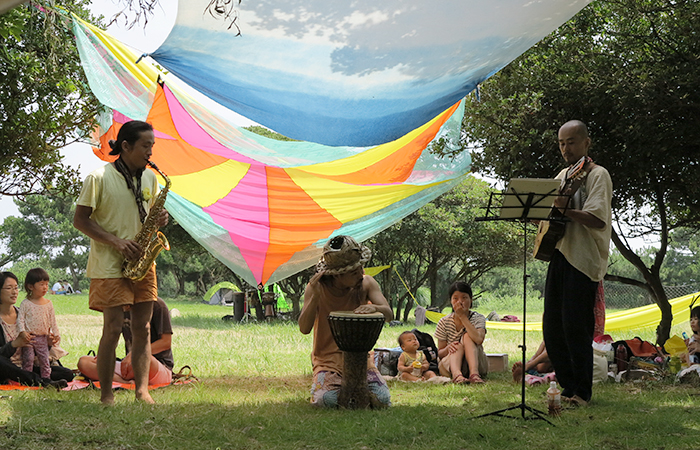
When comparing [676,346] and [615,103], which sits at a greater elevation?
[615,103]

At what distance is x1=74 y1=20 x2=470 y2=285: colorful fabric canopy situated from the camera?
5.93m

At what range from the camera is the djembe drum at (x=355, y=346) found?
3791 mm

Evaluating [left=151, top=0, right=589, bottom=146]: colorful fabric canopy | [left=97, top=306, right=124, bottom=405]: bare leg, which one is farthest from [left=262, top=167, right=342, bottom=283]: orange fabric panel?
[left=97, top=306, right=124, bottom=405]: bare leg

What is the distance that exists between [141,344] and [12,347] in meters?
1.54

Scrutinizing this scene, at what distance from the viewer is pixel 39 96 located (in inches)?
204

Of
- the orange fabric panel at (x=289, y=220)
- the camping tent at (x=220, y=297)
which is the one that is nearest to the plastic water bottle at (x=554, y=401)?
the orange fabric panel at (x=289, y=220)

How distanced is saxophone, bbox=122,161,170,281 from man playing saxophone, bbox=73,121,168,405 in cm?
2

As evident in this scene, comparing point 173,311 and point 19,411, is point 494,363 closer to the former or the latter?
point 19,411

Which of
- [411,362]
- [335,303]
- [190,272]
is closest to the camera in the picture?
[335,303]

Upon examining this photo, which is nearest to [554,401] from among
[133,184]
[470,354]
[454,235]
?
[470,354]

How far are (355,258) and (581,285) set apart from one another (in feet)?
4.48

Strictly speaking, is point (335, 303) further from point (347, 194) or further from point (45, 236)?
point (45, 236)

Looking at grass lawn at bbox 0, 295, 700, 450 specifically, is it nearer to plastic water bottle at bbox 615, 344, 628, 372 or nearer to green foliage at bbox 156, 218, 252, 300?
plastic water bottle at bbox 615, 344, 628, 372

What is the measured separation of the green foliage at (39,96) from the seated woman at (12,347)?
1.01 m
